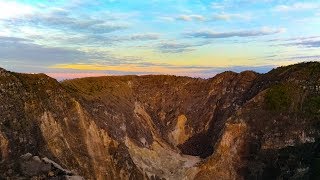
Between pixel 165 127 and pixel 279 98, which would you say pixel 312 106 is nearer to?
pixel 279 98

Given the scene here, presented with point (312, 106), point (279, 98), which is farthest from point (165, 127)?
point (312, 106)

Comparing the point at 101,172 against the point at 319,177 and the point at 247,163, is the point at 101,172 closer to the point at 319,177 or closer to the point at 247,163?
the point at 247,163

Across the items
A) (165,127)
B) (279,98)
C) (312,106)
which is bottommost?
(165,127)

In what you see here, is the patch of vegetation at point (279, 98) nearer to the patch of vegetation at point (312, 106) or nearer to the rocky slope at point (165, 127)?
the rocky slope at point (165, 127)

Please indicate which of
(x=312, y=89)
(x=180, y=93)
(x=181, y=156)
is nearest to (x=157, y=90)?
(x=180, y=93)

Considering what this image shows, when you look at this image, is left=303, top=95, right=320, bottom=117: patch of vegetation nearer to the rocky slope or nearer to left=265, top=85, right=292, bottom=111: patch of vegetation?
the rocky slope

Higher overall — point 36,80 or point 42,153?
point 36,80

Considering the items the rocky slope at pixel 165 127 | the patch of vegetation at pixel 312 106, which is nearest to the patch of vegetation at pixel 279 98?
the rocky slope at pixel 165 127
